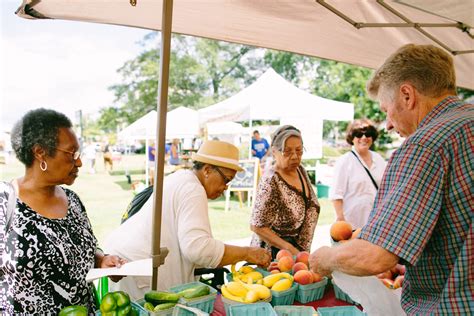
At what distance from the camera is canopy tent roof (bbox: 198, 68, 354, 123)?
10133 mm

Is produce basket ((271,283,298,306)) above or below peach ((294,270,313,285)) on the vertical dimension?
below

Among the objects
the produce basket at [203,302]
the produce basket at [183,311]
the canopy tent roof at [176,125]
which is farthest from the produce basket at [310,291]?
the canopy tent roof at [176,125]

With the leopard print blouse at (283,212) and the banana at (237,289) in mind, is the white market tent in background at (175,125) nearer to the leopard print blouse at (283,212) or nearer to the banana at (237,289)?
the leopard print blouse at (283,212)

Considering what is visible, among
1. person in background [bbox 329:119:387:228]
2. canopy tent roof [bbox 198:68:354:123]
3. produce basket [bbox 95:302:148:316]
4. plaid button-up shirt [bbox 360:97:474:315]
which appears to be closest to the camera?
plaid button-up shirt [bbox 360:97:474:315]

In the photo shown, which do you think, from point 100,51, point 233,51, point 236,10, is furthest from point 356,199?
point 100,51

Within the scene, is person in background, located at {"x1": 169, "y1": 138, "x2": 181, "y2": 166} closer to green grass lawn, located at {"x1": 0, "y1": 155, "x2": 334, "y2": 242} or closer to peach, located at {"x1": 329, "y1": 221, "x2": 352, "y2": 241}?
green grass lawn, located at {"x1": 0, "y1": 155, "x2": 334, "y2": 242}

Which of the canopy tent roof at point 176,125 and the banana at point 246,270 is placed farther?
the canopy tent roof at point 176,125

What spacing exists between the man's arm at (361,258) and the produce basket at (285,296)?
725 millimetres

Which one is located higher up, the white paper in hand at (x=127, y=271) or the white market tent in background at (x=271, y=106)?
the white market tent in background at (x=271, y=106)

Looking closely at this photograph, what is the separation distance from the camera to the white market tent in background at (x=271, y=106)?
10.1 metres

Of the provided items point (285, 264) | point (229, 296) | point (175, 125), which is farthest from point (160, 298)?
point (175, 125)

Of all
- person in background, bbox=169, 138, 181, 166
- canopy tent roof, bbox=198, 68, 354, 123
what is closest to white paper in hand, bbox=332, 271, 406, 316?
canopy tent roof, bbox=198, 68, 354, 123

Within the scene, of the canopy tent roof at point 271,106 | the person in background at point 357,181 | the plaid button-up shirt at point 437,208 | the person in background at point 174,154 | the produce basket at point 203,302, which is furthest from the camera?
the person in background at point 174,154

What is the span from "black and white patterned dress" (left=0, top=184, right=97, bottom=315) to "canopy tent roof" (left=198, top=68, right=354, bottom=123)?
830 centimetres
